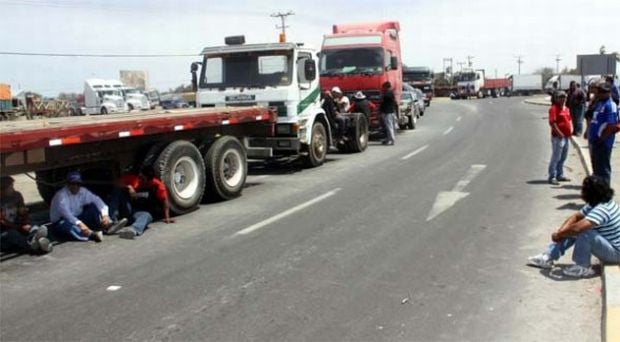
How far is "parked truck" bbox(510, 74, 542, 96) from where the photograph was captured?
3671 inches

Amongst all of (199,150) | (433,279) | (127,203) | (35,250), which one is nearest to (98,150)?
(127,203)

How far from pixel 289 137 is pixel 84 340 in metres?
9.25

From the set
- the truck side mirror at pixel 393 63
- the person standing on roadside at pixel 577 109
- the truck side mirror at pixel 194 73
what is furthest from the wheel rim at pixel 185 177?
the person standing on roadside at pixel 577 109

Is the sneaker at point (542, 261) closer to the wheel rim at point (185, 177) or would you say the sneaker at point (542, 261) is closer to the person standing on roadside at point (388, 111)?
the wheel rim at point (185, 177)

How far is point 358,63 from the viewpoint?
20.9 meters

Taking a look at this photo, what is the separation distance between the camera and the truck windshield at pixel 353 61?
20.8 meters

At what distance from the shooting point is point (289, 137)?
45.4 feet

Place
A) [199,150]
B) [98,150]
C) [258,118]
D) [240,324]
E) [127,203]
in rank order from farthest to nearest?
[258,118] < [199,150] < [127,203] < [98,150] < [240,324]

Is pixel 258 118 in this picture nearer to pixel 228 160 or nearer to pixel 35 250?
pixel 228 160

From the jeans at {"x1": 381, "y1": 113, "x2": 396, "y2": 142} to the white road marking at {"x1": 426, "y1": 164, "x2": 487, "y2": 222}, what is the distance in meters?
6.86

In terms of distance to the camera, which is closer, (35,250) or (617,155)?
(35,250)

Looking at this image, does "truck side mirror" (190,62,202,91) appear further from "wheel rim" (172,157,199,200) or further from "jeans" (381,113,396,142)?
"jeans" (381,113,396,142)

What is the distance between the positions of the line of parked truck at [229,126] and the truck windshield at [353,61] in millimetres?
30

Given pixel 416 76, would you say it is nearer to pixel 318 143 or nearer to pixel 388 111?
pixel 388 111
